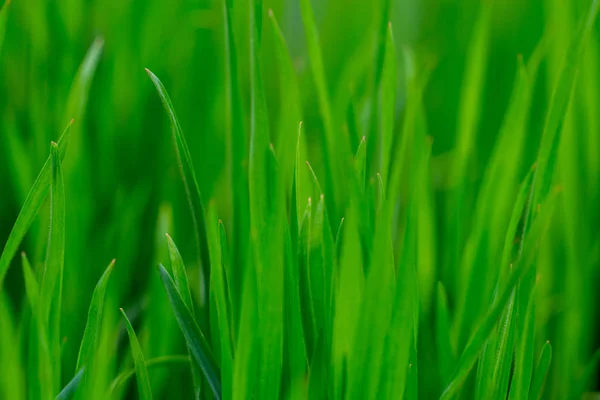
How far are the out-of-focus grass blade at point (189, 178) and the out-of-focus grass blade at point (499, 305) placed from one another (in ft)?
0.52

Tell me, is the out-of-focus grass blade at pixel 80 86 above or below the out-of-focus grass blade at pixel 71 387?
above

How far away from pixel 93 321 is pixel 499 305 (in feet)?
0.70

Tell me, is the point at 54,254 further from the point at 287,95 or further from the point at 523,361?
the point at 523,361

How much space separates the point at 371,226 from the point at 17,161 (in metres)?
0.32

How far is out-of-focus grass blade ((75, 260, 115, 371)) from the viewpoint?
14.0 inches

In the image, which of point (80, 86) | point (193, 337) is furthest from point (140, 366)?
point (80, 86)

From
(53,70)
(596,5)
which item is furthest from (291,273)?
(53,70)

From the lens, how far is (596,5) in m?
0.38

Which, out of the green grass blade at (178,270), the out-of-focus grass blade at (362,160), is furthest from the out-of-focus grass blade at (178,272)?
the out-of-focus grass blade at (362,160)

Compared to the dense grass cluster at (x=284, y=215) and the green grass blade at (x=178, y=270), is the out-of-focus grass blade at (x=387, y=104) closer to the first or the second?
the dense grass cluster at (x=284, y=215)

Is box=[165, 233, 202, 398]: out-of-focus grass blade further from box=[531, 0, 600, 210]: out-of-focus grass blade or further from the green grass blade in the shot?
box=[531, 0, 600, 210]: out-of-focus grass blade

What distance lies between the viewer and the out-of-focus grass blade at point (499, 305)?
13.2 inches

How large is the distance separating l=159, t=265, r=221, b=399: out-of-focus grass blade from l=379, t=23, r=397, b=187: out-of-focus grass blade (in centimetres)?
15

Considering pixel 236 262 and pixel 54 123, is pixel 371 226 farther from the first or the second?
pixel 54 123
